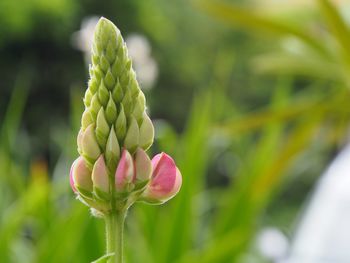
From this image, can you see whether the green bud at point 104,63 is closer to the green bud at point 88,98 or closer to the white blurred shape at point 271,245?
the green bud at point 88,98

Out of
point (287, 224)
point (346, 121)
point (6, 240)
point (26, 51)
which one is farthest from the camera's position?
point (26, 51)

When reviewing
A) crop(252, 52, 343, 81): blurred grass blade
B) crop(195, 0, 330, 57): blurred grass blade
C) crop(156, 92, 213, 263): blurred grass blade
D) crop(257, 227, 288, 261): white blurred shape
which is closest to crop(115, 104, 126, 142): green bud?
crop(156, 92, 213, 263): blurred grass blade

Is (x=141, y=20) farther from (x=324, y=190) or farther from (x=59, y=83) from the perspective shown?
(x=324, y=190)

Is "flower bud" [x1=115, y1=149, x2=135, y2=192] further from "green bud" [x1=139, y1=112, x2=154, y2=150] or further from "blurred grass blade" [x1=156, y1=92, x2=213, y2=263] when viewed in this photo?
"blurred grass blade" [x1=156, y1=92, x2=213, y2=263]

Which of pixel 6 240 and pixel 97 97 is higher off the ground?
pixel 6 240

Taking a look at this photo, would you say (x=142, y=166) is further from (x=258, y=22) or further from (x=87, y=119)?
(x=258, y=22)

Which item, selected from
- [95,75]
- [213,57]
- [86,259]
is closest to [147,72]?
[86,259]
